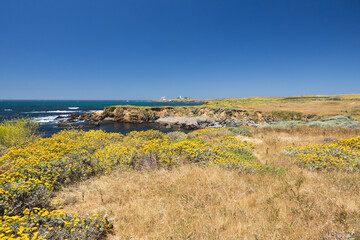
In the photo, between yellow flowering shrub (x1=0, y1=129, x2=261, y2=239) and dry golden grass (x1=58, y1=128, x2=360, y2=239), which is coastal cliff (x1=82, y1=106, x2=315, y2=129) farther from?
dry golden grass (x1=58, y1=128, x2=360, y2=239)

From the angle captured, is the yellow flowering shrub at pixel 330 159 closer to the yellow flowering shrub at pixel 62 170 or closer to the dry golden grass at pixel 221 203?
the dry golden grass at pixel 221 203

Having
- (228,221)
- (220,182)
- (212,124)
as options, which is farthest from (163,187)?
(212,124)

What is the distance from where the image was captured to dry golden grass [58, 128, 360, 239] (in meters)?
2.98

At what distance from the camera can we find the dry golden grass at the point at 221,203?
298 cm

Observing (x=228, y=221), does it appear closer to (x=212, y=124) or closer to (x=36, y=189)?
(x=36, y=189)

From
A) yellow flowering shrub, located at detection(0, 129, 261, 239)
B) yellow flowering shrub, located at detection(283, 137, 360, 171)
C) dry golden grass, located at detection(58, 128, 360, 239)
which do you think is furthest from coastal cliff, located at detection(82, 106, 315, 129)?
dry golden grass, located at detection(58, 128, 360, 239)

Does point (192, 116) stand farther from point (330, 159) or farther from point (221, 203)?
point (221, 203)

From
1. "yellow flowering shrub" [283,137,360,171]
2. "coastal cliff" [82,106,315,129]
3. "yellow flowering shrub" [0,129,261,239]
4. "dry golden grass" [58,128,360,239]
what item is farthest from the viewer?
"coastal cliff" [82,106,315,129]

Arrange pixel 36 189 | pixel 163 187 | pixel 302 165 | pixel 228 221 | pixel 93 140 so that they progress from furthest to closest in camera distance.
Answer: pixel 93 140 < pixel 302 165 < pixel 163 187 < pixel 36 189 < pixel 228 221

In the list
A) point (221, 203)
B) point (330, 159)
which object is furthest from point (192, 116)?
point (221, 203)

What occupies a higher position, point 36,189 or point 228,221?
point 36,189

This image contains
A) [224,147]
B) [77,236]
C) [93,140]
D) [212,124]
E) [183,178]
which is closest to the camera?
[77,236]

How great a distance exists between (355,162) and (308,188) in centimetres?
327

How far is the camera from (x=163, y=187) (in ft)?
15.0
